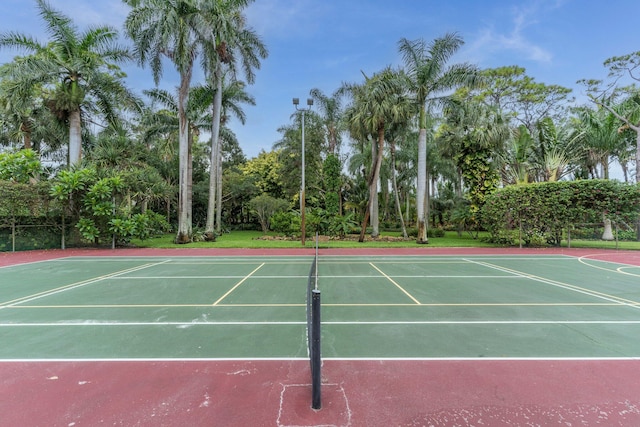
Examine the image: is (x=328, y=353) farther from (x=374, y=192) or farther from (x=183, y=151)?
(x=183, y=151)

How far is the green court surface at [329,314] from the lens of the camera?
15.1 ft

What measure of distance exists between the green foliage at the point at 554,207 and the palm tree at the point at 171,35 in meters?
22.0

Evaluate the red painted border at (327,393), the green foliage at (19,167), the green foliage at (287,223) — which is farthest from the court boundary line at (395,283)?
the green foliage at (19,167)

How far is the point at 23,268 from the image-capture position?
12.3 metres

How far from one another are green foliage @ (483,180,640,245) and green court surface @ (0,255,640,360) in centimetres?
920

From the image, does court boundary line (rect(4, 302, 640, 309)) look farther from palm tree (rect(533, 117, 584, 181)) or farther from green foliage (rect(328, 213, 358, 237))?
palm tree (rect(533, 117, 584, 181))

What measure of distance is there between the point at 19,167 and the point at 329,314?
21765 millimetres

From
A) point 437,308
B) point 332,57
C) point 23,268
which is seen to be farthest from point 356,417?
point 332,57

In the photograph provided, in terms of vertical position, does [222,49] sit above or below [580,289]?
above

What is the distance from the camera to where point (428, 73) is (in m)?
21.1

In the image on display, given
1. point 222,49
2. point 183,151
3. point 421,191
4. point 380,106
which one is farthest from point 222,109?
point 421,191

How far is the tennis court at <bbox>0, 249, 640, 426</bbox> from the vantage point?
3.13 meters

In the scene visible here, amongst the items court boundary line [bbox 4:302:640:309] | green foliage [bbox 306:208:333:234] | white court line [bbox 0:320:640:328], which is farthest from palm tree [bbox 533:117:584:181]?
white court line [bbox 0:320:640:328]

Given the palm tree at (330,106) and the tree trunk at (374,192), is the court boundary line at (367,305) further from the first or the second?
the palm tree at (330,106)
